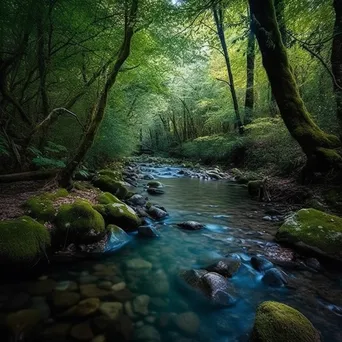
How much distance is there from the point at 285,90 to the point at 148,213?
4.70 metres

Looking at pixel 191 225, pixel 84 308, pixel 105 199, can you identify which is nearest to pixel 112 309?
pixel 84 308

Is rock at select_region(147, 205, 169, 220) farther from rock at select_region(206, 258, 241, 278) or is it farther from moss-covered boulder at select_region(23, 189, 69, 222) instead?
rock at select_region(206, 258, 241, 278)

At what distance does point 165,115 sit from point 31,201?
27.2 meters

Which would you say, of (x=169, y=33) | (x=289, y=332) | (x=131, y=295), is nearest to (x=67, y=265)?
(x=131, y=295)

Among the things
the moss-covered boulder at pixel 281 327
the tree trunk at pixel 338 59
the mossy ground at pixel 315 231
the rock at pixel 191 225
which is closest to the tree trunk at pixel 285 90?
the tree trunk at pixel 338 59

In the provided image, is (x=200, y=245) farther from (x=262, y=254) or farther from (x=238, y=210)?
(x=238, y=210)

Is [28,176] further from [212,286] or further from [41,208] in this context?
[212,286]

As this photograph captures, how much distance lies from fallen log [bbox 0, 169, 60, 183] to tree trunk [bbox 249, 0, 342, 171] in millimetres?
5702

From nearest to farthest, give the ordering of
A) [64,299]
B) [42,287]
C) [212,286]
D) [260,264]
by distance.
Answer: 1. [64,299]
2. [42,287]
3. [212,286]
4. [260,264]

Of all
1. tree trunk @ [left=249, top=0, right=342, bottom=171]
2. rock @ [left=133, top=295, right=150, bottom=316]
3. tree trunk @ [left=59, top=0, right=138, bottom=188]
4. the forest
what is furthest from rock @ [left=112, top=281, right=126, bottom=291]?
tree trunk @ [left=249, top=0, right=342, bottom=171]

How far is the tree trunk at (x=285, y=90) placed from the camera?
642 centimetres

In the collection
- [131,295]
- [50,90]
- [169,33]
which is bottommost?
[131,295]

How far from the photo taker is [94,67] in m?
7.43

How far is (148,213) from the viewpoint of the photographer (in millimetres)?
5723
